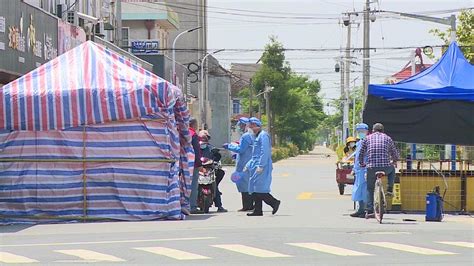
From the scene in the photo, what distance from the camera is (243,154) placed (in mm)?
19688

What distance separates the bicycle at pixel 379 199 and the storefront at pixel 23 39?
8.73 meters

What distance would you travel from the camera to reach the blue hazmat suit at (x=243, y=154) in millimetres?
19500

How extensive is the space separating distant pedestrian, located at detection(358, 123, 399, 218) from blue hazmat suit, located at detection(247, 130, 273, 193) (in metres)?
1.82

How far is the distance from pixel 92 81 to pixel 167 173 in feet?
6.78

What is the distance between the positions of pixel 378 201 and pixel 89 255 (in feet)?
20.9

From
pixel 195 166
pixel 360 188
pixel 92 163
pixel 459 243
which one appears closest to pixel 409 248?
pixel 459 243

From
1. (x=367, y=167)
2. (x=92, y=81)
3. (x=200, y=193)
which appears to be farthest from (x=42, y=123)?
(x=367, y=167)

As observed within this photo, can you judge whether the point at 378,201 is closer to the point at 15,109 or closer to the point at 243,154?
the point at 243,154

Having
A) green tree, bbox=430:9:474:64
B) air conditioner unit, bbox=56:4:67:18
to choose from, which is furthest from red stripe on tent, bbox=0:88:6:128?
green tree, bbox=430:9:474:64

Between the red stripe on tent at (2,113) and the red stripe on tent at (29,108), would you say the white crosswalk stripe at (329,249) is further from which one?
the red stripe on tent at (2,113)

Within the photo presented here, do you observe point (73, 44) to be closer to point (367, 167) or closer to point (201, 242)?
point (367, 167)

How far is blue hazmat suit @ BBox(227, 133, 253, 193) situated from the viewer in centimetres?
1950

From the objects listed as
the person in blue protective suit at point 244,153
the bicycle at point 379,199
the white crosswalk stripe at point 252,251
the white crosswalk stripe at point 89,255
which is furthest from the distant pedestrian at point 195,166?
the white crosswalk stripe at point 89,255

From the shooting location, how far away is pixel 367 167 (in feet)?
58.6
